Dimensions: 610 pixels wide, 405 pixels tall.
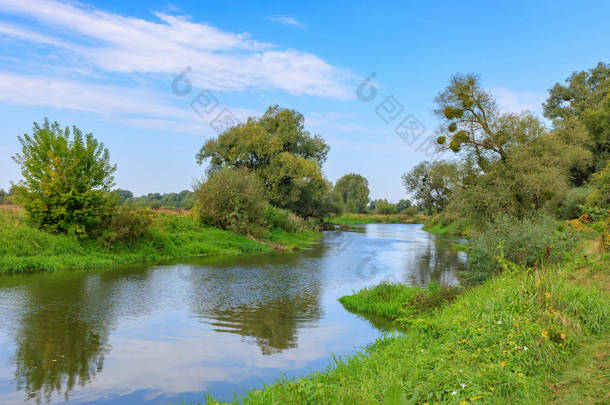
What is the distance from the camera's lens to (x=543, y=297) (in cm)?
650

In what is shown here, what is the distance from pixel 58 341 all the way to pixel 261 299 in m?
6.06

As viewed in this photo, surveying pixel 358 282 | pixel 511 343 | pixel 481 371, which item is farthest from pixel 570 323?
pixel 358 282

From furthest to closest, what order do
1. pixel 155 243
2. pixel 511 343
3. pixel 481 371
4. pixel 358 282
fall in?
pixel 155 243 < pixel 358 282 < pixel 511 343 < pixel 481 371

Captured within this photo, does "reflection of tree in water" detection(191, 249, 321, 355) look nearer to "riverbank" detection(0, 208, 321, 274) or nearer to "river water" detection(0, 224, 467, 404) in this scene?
"river water" detection(0, 224, 467, 404)

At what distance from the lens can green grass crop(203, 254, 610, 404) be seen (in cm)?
465

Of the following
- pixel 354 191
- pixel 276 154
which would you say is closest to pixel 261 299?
pixel 276 154

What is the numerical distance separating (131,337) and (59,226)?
512 inches

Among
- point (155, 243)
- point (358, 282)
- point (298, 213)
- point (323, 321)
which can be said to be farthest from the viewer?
point (298, 213)

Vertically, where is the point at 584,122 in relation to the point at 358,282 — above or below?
above

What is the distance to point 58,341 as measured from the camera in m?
8.91

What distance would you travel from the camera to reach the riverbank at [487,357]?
4.64 meters

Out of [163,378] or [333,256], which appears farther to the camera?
[333,256]

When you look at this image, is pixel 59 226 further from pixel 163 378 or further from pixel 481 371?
pixel 481 371

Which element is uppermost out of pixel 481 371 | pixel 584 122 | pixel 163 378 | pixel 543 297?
pixel 584 122
